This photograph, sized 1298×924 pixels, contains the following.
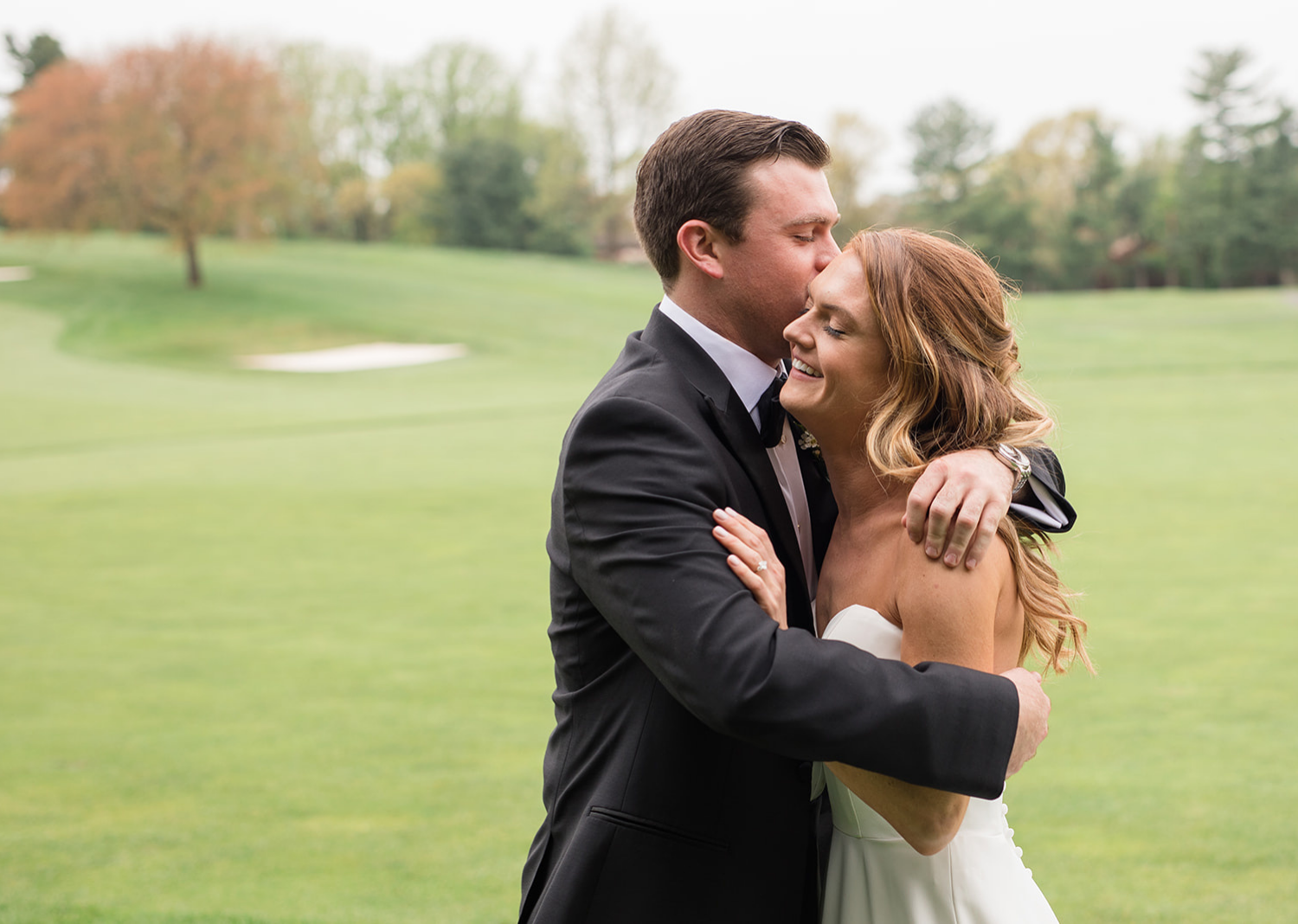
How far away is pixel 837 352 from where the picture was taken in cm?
213

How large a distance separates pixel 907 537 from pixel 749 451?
12.5 inches

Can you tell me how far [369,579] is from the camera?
8.81m

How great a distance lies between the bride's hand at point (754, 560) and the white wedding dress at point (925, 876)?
0.93 ft

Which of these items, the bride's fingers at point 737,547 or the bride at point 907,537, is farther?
the bride at point 907,537

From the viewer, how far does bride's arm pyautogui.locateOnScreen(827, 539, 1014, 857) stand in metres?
1.95

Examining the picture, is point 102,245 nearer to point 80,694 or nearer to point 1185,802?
point 80,694

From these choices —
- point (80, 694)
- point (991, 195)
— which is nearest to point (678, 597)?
point (80, 694)

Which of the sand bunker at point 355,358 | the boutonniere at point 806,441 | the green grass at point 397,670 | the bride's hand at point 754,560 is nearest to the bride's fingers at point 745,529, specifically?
the bride's hand at point 754,560

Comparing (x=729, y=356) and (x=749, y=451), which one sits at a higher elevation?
(x=729, y=356)

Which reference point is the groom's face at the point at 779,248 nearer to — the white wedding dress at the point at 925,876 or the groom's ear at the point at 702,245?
the groom's ear at the point at 702,245

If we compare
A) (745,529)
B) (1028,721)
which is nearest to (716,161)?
(745,529)

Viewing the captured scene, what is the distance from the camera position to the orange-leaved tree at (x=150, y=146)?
35781mm

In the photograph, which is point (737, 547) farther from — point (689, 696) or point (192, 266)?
point (192, 266)

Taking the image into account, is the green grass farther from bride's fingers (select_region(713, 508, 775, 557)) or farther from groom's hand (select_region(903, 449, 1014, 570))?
bride's fingers (select_region(713, 508, 775, 557))
